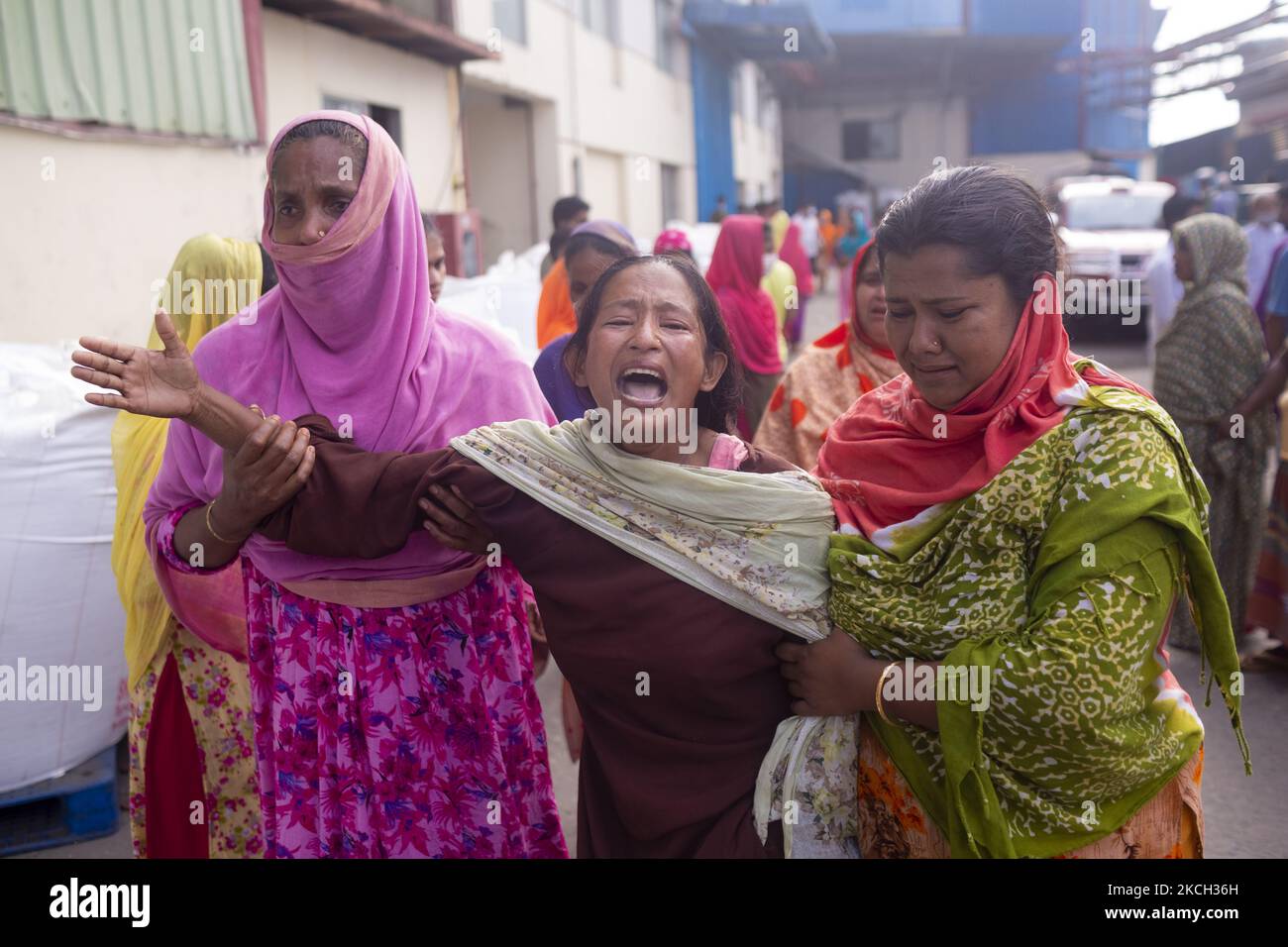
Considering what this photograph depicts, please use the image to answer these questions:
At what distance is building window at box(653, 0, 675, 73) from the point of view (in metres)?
19.7

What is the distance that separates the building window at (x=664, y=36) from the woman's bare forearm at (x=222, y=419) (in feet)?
63.4

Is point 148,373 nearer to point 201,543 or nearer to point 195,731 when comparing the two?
point 201,543

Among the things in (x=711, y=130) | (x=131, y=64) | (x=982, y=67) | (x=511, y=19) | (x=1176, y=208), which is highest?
(x=982, y=67)

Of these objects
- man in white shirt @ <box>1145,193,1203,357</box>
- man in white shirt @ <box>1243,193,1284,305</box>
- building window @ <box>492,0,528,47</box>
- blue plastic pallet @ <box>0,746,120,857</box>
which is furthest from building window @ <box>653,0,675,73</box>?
blue plastic pallet @ <box>0,746,120,857</box>

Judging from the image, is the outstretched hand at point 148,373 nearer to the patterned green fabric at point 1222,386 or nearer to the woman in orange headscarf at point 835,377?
the woman in orange headscarf at point 835,377

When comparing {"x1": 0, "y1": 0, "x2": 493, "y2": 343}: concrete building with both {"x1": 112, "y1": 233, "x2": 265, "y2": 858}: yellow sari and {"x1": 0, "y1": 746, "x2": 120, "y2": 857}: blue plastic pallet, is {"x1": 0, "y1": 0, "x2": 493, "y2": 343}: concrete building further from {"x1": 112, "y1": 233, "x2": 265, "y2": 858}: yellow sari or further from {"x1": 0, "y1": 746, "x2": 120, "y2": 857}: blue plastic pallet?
{"x1": 112, "y1": 233, "x2": 265, "y2": 858}: yellow sari

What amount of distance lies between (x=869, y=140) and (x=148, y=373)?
3858 centimetres

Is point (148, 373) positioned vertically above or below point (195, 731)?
above

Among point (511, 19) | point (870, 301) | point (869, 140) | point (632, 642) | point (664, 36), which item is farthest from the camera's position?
point (869, 140)

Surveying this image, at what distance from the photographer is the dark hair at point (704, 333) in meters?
→ 1.83

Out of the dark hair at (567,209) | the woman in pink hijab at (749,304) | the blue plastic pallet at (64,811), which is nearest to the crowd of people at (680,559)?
the blue plastic pallet at (64,811)

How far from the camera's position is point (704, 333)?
1833mm

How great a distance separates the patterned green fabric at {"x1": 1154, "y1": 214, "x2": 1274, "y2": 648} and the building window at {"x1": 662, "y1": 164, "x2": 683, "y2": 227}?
1647 centimetres

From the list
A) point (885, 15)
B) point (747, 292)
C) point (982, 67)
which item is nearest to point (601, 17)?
point (747, 292)
